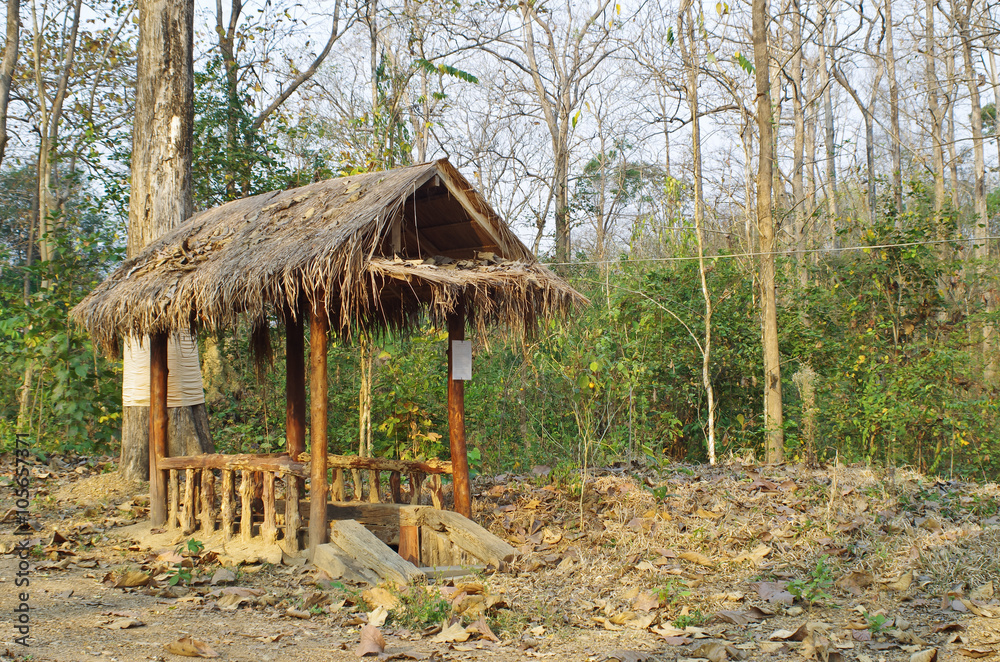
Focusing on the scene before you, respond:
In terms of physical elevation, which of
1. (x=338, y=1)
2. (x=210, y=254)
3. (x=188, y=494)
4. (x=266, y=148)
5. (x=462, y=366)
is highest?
(x=338, y=1)

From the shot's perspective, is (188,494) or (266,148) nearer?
(188,494)

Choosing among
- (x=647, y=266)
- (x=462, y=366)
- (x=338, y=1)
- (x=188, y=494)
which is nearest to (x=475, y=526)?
(x=462, y=366)

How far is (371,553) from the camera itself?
16.5ft

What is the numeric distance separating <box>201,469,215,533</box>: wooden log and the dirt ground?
22 cm

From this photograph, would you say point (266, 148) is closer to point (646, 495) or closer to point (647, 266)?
point (647, 266)

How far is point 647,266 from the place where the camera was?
12141 mm

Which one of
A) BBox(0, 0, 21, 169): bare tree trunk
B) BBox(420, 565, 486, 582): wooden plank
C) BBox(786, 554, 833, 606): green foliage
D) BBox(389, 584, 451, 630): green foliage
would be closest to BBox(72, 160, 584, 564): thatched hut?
BBox(420, 565, 486, 582): wooden plank

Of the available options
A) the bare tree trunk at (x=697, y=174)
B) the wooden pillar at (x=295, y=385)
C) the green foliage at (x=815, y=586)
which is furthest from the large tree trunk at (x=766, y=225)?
the wooden pillar at (x=295, y=385)

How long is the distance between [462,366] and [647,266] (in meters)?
6.83

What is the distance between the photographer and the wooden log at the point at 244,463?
561 cm

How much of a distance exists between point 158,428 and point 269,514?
1.46 m

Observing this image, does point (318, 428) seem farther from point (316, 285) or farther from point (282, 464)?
point (316, 285)

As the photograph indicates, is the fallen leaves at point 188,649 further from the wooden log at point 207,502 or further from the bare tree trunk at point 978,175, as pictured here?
the bare tree trunk at point 978,175

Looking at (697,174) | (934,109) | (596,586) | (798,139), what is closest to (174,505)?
(596,586)
